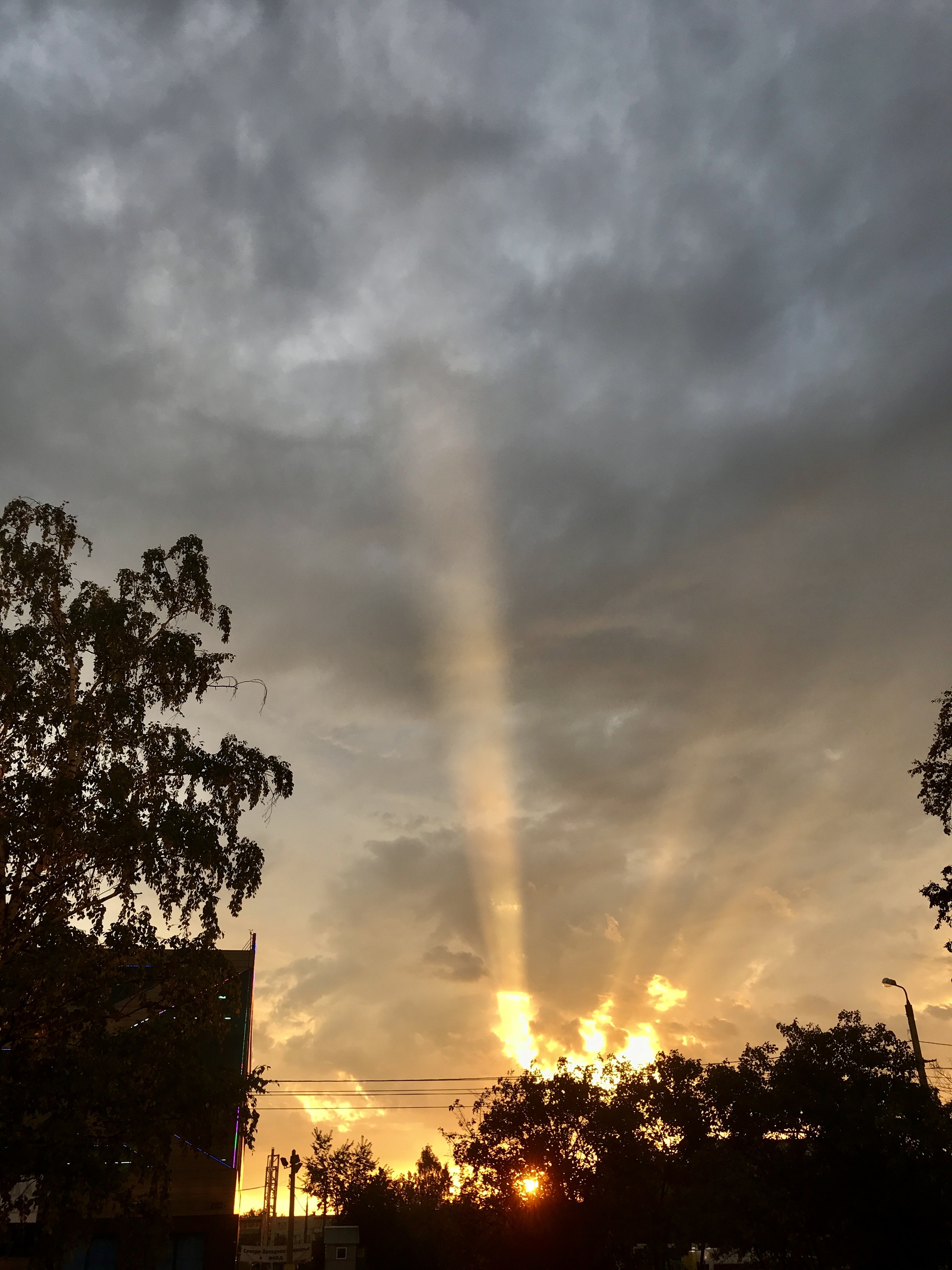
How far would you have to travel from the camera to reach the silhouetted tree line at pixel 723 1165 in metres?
36.0

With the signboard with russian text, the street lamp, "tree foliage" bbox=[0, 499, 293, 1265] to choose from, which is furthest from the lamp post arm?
the signboard with russian text

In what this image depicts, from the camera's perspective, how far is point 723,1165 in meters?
41.2

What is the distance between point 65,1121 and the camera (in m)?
21.0

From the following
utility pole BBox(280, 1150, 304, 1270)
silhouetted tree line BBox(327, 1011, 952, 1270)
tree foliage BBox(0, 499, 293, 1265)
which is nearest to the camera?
tree foliage BBox(0, 499, 293, 1265)

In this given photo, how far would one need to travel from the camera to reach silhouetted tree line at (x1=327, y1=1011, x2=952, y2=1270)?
3600 centimetres

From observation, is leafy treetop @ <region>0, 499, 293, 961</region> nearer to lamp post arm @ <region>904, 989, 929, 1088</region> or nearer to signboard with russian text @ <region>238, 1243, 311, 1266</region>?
lamp post arm @ <region>904, 989, 929, 1088</region>

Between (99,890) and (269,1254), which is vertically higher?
(99,890)

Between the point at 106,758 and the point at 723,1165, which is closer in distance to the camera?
the point at 106,758

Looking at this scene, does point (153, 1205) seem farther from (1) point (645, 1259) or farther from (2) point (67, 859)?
(1) point (645, 1259)

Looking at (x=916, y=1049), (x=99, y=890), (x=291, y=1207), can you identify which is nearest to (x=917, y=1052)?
(x=916, y=1049)

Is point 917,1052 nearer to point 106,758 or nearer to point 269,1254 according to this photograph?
point 106,758

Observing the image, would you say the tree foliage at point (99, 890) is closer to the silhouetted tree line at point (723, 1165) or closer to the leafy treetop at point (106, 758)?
the leafy treetop at point (106, 758)

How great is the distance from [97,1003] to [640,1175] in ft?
123

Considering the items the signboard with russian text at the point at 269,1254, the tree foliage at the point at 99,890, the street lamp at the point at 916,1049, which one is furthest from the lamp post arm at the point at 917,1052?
the signboard with russian text at the point at 269,1254
